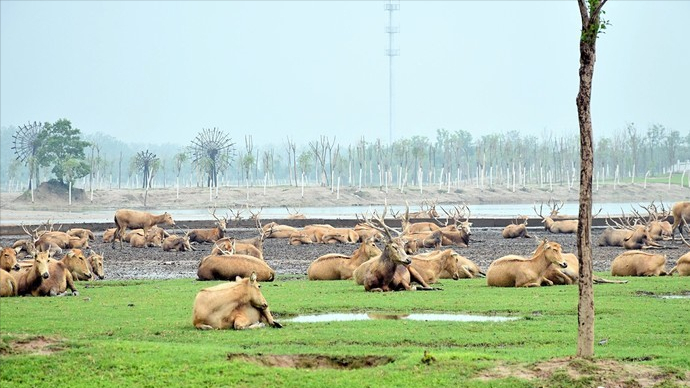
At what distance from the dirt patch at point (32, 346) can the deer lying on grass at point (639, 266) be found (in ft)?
43.2

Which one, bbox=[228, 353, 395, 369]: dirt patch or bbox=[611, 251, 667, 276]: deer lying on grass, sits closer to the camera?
bbox=[228, 353, 395, 369]: dirt patch

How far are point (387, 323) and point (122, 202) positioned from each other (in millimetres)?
102492

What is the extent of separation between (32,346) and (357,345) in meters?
3.93

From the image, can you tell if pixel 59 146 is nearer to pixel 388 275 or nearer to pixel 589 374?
pixel 388 275

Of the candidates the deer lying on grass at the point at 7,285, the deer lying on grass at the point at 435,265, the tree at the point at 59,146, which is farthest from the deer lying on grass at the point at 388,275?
the tree at the point at 59,146

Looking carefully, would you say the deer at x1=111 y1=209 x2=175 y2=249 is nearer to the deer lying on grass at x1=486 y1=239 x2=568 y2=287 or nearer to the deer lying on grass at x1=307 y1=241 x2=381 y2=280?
the deer lying on grass at x1=307 y1=241 x2=381 y2=280

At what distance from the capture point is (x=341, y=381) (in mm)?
11672

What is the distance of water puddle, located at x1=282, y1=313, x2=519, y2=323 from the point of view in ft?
53.6

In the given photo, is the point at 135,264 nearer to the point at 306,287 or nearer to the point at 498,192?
the point at 306,287

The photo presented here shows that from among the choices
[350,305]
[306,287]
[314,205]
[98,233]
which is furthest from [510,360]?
[314,205]

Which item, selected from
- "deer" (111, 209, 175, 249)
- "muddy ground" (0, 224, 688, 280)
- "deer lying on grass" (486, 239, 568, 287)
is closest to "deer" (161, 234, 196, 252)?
"muddy ground" (0, 224, 688, 280)

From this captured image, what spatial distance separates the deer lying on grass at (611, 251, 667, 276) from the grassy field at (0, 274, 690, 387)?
397 cm

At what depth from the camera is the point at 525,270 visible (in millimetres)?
21203

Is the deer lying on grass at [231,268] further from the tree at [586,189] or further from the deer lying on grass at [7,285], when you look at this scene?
the tree at [586,189]
